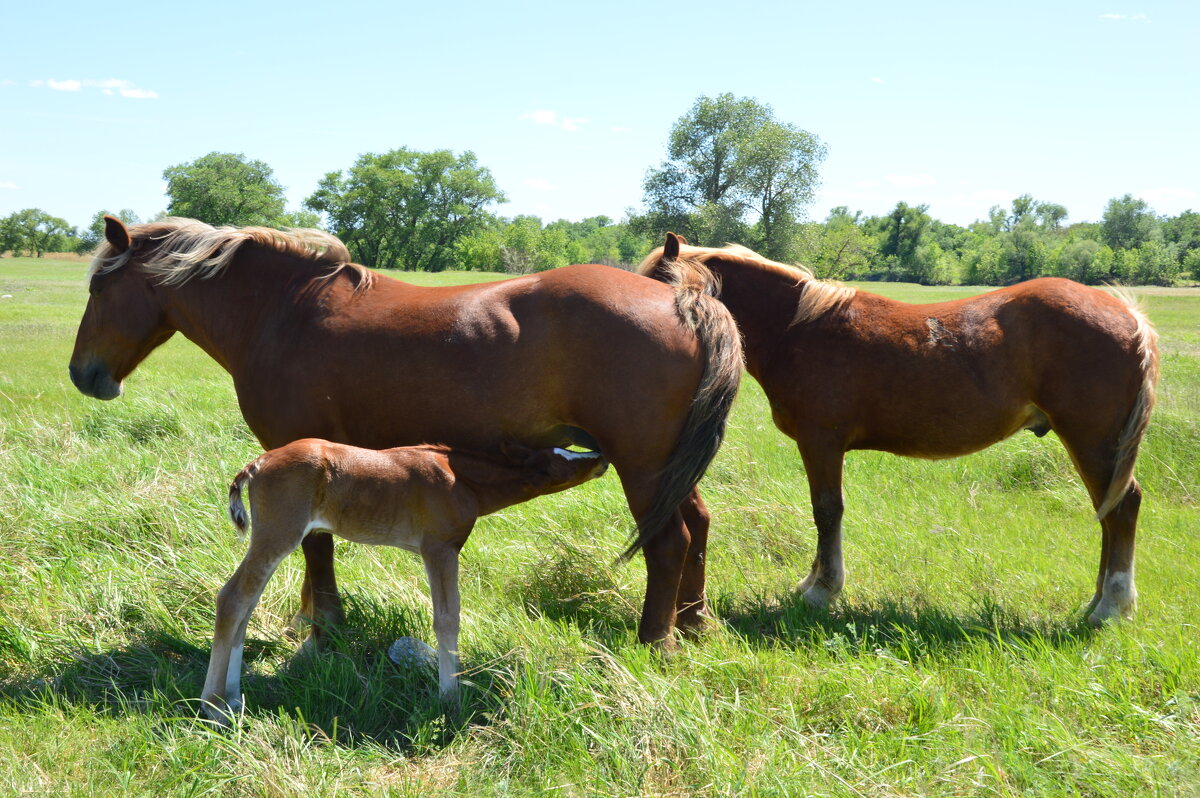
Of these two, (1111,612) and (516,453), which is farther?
(1111,612)

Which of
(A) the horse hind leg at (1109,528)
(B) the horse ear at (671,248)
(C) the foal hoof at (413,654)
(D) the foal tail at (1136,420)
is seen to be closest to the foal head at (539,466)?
(C) the foal hoof at (413,654)

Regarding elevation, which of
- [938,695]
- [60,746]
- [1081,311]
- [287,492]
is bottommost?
[60,746]

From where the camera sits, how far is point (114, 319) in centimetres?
462

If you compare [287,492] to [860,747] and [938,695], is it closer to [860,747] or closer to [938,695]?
[860,747]

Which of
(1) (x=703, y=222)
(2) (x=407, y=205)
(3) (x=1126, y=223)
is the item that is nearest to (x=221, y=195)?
(2) (x=407, y=205)

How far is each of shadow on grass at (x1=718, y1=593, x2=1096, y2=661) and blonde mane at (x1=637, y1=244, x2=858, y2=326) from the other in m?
1.82

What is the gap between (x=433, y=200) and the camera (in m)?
73.6

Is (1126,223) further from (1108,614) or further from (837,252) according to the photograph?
(1108,614)

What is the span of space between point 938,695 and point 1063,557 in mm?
2812

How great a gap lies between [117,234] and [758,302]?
12.9 ft

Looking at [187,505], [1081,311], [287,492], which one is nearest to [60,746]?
[287,492]

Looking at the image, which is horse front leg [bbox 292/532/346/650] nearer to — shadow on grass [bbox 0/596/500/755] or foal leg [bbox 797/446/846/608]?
shadow on grass [bbox 0/596/500/755]

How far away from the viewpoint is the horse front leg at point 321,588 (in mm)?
4117

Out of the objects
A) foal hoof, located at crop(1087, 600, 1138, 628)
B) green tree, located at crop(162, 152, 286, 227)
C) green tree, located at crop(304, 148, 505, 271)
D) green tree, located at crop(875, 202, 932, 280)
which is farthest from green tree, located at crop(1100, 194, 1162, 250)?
Result: foal hoof, located at crop(1087, 600, 1138, 628)
